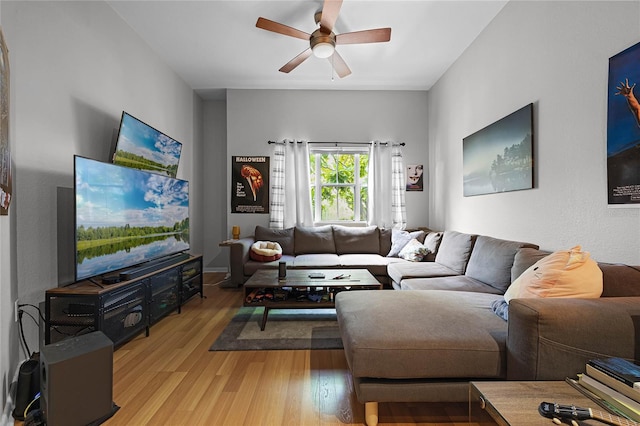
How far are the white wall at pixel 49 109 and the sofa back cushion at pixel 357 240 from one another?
2978 millimetres

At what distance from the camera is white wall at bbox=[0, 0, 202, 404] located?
73.2 inches

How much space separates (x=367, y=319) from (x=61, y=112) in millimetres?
2566

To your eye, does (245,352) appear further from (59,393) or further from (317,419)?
(59,393)

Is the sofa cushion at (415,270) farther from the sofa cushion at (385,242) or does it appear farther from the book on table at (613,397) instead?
the book on table at (613,397)

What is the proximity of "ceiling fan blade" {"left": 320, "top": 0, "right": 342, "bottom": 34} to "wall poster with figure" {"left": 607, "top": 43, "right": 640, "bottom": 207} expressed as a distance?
1.78 meters

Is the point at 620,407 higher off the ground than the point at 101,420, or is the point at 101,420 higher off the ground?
the point at 620,407

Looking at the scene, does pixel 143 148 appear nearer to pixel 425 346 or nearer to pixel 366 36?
pixel 366 36

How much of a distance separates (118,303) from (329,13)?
2706mm

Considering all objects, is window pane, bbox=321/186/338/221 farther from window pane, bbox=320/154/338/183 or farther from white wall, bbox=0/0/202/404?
white wall, bbox=0/0/202/404

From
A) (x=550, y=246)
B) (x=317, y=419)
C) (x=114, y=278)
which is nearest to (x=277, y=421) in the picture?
(x=317, y=419)

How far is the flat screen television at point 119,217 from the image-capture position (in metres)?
2.08

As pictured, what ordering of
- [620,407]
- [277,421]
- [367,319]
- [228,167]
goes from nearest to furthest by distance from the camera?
[620,407] → [277,421] → [367,319] → [228,167]

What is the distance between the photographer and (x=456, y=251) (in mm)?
3211

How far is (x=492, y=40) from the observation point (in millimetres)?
3049
